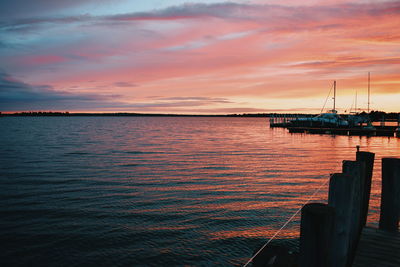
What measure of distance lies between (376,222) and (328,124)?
202 feet

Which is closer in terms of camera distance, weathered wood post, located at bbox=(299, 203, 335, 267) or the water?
weathered wood post, located at bbox=(299, 203, 335, 267)

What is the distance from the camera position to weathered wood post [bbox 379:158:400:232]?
235 inches

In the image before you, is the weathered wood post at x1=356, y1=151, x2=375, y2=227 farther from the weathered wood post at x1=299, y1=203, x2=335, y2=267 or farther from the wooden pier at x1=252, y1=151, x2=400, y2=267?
the weathered wood post at x1=299, y1=203, x2=335, y2=267

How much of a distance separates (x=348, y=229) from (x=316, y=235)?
1.75 m

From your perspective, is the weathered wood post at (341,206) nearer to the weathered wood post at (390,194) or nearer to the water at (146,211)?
the weathered wood post at (390,194)

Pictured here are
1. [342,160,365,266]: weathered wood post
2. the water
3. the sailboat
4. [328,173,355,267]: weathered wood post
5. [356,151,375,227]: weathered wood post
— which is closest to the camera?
[328,173,355,267]: weathered wood post

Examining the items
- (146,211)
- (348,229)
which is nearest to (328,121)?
(146,211)

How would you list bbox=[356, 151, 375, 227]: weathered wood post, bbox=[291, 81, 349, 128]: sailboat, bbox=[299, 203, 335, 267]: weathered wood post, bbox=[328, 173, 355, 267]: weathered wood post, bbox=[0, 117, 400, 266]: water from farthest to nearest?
bbox=[291, 81, 349, 128]: sailboat → bbox=[0, 117, 400, 266]: water → bbox=[356, 151, 375, 227]: weathered wood post → bbox=[328, 173, 355, 267]: weathered wood post → bbox=[299, 203, 335, 267]: weathered wood post

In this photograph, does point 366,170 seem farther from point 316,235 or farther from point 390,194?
point 316,235

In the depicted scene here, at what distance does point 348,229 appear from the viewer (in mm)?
4188

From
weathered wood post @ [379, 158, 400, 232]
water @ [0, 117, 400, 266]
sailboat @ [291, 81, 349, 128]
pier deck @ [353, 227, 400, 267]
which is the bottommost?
water @ [0, 117, 400, 266]

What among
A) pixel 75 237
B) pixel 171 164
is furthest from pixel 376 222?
pixel 171 164

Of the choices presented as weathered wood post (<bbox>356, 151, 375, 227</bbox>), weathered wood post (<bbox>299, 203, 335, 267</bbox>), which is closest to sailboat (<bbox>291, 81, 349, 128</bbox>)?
weathered wood post (<bbox>356, 151, 375, 227</bbox>)

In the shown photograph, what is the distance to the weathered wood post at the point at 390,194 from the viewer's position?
5.98 meters
